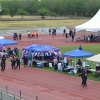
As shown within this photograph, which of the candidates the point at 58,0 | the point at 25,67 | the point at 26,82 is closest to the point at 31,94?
the point at 26,82

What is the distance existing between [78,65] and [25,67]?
16.9 ft

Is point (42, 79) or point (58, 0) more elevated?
point (58, 0)

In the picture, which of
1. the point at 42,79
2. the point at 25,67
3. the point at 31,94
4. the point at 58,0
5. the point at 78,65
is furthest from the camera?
the point at 58,0

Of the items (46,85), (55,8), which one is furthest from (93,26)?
(55,8)

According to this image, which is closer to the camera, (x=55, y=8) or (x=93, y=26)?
(x=93, y=26)

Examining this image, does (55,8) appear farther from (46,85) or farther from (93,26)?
(46,85)

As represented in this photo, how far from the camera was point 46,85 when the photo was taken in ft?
77.8

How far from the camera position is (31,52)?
3195 cm

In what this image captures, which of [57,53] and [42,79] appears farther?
[57,53]

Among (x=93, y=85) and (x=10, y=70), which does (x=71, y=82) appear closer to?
(x=93, y=85)

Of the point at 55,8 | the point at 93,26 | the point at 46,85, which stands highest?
the point at 55,8

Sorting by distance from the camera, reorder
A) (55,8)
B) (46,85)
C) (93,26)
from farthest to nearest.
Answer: (55,8) → (93,26) → (46,85)

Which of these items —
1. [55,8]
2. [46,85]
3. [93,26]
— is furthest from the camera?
[55,8]

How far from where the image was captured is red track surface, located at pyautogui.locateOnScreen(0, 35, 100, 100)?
20895mm
